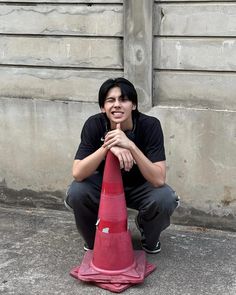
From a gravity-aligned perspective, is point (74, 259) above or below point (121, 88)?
below

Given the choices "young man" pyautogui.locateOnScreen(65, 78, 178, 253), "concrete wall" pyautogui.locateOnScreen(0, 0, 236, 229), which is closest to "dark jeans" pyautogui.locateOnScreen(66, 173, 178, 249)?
"young man" pyautogui.locateOnScreen(65, 78, 178, 253)

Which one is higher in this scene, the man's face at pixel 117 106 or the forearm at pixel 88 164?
the man's face at pixel 117 106

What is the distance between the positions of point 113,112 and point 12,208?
1.92 m

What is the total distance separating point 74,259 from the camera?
3.57m

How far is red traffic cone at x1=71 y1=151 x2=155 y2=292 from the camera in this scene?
3150 millimetres

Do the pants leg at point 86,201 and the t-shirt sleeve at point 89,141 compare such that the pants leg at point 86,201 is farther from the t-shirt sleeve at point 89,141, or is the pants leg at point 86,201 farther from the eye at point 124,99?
the eye at point 124,99

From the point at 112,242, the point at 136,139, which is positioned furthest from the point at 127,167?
the point at 112,242

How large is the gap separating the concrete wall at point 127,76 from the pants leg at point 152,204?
31.3 inches

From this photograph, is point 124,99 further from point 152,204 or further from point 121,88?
point 152,204

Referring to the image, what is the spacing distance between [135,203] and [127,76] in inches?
48.2

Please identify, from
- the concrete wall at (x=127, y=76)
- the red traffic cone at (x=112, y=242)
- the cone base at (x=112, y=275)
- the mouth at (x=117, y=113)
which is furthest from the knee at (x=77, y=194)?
the concrete wall at (x=127, y=76)

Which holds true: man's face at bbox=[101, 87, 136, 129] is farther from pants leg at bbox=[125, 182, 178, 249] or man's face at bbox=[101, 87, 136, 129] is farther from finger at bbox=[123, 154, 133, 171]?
pants leg at bbox=[125, 182, 178, 249]

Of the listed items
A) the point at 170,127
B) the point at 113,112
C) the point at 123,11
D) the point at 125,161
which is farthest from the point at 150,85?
the point at 125,161

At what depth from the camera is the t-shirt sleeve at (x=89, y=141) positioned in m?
3.38
